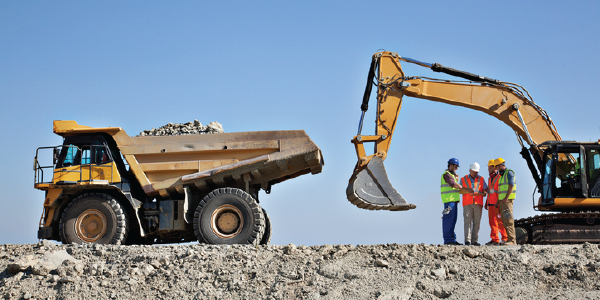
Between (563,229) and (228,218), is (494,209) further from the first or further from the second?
(228,218)

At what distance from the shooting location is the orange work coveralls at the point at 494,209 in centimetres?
1208

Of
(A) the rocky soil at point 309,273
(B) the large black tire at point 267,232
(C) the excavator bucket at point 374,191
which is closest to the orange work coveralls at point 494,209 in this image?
(C) the excavator bucket at point 374,191

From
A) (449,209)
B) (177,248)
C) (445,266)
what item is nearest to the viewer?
(445,266)

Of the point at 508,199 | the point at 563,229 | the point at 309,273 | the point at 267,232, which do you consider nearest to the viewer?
the point at 309,273

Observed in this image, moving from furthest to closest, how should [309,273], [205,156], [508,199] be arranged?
1. [205,156]
2. [508,199]
3. [309,273]

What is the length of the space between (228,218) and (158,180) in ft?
5.35

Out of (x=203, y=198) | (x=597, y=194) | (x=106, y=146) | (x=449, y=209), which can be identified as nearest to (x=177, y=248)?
(x=203, y=198)

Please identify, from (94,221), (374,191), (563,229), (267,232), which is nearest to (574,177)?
(563,229)

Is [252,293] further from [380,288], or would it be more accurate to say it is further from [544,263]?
[544,263]

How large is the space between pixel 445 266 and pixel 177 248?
4.48 metres

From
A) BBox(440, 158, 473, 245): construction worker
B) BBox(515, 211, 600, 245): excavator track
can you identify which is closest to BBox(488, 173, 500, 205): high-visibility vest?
BBox(440, 158, 473, 245): construction worker

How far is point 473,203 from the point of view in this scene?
12.1 m

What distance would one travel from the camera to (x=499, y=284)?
905cm

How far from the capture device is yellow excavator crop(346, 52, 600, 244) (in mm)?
12945
